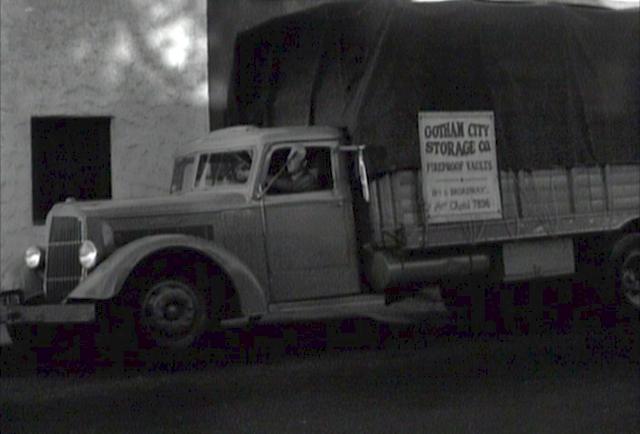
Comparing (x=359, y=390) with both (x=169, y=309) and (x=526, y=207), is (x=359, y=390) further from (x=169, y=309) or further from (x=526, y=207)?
(x=526, y=207)

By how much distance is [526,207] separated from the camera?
13.8 meters

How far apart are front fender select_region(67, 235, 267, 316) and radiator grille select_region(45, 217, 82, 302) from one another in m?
0.47

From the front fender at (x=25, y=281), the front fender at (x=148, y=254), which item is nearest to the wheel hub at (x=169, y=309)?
the front fender at (x=148, y=254)

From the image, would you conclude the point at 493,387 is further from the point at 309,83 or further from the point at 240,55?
the point at 240,55

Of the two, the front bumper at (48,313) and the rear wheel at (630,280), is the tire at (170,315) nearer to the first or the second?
the front bumper at (48,313)

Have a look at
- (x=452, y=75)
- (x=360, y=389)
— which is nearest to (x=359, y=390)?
(x=360, y=389)

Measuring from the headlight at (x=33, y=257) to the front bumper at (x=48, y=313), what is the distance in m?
0.83

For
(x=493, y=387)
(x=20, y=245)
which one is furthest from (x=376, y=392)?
(x=20, y=245)

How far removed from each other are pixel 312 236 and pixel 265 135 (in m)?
1.02

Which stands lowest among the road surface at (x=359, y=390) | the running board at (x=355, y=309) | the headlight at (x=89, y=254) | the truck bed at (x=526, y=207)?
the road surface at (x=359, y=390)

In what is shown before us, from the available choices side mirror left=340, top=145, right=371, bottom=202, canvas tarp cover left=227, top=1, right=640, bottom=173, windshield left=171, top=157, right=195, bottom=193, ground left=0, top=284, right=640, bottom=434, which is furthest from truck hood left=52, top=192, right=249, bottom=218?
canvas tarp cover left=227, top=1, right=640, bottom=173

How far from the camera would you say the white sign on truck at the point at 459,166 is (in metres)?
13.2

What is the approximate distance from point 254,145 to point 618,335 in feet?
13.1

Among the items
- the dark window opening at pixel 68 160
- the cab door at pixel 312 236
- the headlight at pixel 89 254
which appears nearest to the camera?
the headlight at pixel 89 254
